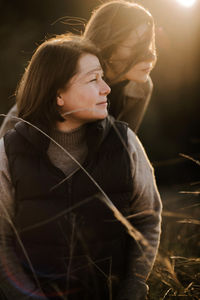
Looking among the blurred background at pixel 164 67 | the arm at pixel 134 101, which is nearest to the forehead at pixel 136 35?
the arm at pixel 134 101

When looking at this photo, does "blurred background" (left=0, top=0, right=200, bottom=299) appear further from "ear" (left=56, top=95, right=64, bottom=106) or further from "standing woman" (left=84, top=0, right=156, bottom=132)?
"ear" (left=56, top=95, right=64, bottom=106)

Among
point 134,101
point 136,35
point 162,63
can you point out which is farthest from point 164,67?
point 136,35

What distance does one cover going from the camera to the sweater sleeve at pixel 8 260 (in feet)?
5.22

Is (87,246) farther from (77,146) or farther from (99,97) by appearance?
(99,97)

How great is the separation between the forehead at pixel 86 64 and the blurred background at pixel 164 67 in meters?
1.88

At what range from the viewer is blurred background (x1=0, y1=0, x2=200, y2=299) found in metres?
3.85

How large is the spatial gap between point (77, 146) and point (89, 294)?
66cm

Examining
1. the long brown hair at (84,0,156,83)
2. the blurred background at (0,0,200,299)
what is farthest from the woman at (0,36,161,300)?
the blurred background at (0,0,200,299)

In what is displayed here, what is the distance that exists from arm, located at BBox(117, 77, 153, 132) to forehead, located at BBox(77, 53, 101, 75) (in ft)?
2.40

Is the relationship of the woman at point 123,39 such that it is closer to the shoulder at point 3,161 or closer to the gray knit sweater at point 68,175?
the gray knit sweater at point 68,175

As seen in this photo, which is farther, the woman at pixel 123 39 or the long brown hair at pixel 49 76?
the woman at pixel 123 39

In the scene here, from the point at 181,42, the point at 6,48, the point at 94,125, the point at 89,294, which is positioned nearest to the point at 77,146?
the point at 94,125

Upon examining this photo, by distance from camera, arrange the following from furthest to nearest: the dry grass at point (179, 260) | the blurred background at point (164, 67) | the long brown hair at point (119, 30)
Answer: the blurred background at point (164, 67), the long brown hair at point (119, 30), the dry grass at point (179, 260)

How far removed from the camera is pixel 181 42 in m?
4.23
